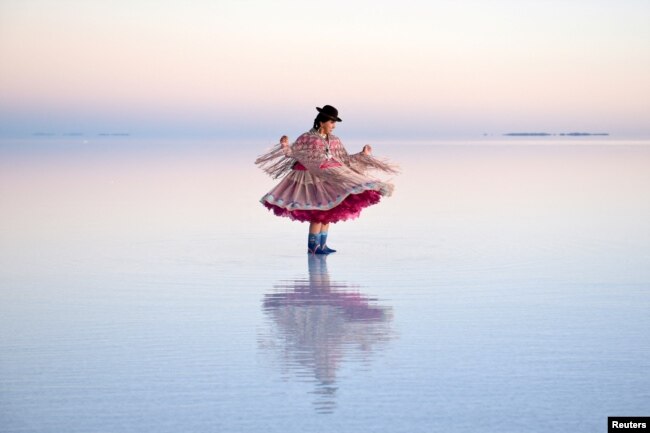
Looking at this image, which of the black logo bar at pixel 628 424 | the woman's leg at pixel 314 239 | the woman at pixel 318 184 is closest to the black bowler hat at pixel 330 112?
the woman at pixel 318 184

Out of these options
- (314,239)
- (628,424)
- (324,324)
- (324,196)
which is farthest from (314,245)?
(628,424)

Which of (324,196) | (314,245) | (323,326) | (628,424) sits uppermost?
(324,196)

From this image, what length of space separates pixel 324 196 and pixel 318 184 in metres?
0.22

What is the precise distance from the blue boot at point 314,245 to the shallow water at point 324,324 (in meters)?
0.22

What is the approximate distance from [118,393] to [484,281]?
4748mm

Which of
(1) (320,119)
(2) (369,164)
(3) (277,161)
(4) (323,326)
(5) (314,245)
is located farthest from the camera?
(2) (369,164)

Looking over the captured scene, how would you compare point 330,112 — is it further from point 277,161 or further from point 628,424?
point 628,424

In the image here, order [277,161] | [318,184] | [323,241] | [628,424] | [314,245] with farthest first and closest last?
[277,161]
[318,184]
[323,241]
[314,245]
[628,424]

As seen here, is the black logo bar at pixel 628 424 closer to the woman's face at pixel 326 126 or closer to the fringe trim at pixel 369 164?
the woman's face at pixel 326 126

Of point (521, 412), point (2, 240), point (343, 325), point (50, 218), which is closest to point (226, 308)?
point (343, 325)

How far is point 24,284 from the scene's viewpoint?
383 inches

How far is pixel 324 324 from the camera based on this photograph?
302 inches

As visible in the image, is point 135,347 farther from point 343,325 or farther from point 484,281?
point 484,281

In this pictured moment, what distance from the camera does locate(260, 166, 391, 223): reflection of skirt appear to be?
1239 centimetres
